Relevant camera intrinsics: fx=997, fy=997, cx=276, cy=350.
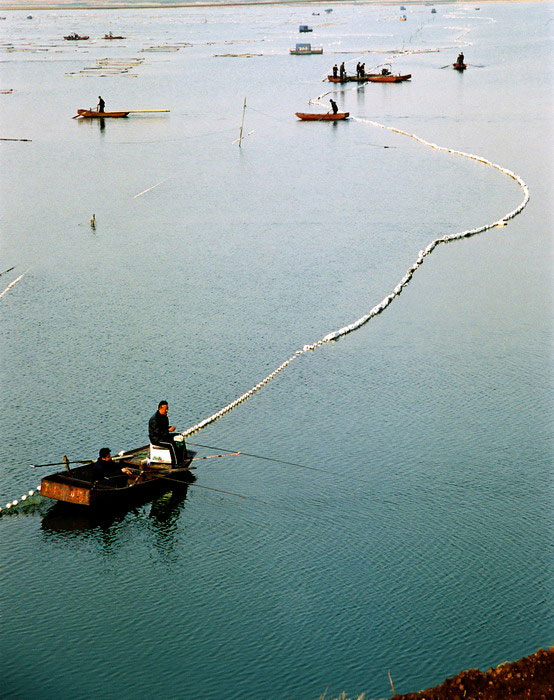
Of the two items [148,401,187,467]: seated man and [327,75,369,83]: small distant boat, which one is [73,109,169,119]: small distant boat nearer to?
[327,75,369,83]: small distant boat

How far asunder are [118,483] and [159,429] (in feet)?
3.85

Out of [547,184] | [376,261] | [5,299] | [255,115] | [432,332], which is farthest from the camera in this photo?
[255,115]

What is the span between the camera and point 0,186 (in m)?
42.7

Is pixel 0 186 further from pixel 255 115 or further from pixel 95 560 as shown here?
pixel 95 560

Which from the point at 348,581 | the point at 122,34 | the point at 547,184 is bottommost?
the point at 348,581

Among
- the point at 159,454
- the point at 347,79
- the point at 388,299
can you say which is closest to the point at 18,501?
the point at 159,454

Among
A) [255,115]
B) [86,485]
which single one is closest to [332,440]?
[86,485]

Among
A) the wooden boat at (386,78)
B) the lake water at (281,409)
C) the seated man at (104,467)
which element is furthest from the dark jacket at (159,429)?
the wooden boat at (386,78)

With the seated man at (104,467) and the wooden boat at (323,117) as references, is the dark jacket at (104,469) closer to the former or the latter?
the seated man at (104,467)

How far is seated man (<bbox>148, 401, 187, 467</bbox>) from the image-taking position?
17438 millimetres

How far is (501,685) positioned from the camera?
457 inches

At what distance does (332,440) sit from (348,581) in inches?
191

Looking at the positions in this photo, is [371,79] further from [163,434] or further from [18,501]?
[18,501]

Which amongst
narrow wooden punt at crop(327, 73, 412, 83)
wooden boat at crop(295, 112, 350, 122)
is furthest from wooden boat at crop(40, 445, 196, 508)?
narrow wooden punt at crop(327, 73, 412, 83)
